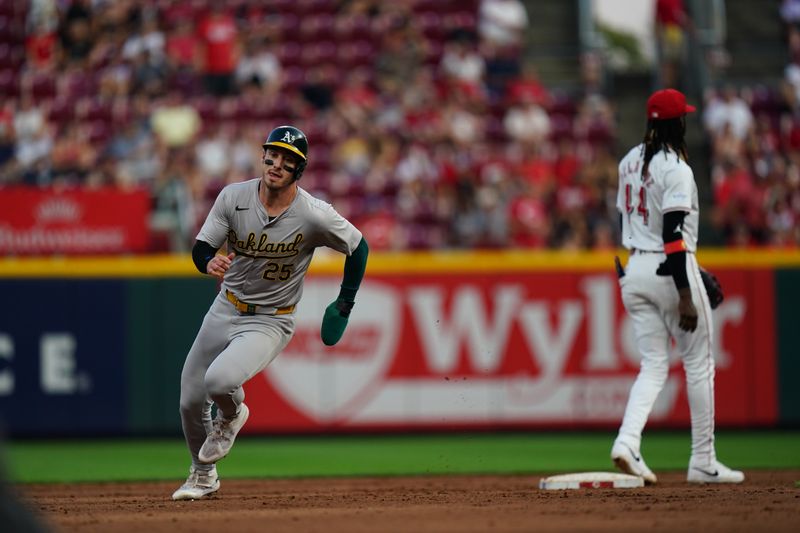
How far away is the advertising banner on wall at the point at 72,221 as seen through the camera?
45.0 feet

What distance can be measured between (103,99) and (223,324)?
1069 centimetres

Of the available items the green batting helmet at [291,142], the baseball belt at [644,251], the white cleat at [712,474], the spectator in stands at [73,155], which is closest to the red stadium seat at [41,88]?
the spectator in stands at [73,155]

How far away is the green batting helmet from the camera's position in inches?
286

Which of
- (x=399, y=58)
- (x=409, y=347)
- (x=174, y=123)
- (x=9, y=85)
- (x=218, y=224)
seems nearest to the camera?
(x=218, y=224)

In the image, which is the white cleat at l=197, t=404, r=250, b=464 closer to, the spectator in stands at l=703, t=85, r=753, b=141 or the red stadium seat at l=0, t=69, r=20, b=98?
the spectator in stands at l=703, t=85, r=753, b=141

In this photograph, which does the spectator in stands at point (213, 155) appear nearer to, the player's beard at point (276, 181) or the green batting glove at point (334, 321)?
the green batting glove at point (334, 321)

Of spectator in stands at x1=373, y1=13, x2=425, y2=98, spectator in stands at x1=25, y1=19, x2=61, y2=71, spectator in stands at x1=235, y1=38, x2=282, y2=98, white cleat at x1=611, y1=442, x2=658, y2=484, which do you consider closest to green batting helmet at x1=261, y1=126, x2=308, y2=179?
white cleat at x1=611, y1=442, x2=658, y2=484

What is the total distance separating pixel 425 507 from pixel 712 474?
2180 millimetres

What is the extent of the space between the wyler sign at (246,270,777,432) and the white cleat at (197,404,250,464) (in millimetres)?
5687

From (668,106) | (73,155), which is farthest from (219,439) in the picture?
(73,155)

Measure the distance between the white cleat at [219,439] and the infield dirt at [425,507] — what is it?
27cm

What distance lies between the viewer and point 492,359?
13.4 metres

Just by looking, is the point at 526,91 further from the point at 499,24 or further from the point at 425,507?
the point at 425,507

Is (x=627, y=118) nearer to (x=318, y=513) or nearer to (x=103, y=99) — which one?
(x=103, y=99)
